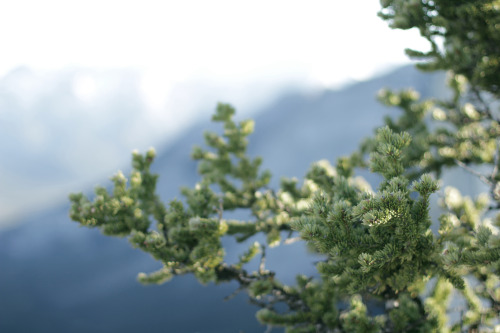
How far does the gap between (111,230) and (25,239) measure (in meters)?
7.03

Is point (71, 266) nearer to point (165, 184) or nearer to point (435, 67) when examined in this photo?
point (165, 184)

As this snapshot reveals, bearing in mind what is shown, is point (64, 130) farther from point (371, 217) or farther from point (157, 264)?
point (371, 217)

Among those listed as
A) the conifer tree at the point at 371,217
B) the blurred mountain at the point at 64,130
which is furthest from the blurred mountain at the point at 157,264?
the conifer tree at the point at 371,217

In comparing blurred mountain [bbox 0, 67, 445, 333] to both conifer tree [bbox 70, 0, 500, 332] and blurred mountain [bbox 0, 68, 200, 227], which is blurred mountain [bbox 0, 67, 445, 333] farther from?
conifer tree [bbox 70, 0, 500, 332]

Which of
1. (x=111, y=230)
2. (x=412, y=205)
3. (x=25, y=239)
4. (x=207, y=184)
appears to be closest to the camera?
(x=412, y=205)

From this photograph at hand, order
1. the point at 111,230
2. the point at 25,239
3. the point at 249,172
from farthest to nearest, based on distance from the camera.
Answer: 1. the point at 25,239
2. the point at 249,172
3. the point at 111,230

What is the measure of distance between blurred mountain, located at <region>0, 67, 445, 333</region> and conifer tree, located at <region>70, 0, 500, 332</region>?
476 cm

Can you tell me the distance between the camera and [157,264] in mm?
8812

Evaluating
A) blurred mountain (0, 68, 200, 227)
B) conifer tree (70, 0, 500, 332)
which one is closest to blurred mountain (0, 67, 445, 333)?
blurred mountain (0, 68, 200, 227)

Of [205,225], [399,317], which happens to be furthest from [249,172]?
[399,317]

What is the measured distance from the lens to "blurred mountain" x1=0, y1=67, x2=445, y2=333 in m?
8.04

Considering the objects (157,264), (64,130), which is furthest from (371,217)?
(157,264)

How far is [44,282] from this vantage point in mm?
8102

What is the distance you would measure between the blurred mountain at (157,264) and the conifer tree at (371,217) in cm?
476
